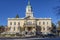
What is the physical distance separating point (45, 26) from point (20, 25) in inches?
419

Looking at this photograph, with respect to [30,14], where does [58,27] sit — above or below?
below

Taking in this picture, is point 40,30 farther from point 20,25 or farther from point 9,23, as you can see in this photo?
point 9,23

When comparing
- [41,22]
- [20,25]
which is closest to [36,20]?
[41,22]

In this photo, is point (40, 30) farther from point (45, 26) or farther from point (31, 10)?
point (31, 10)

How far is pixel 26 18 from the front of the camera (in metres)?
75.5

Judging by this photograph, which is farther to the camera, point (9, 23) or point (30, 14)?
point (30, 14)

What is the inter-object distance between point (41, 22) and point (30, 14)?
7.28m

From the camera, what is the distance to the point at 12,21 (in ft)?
248

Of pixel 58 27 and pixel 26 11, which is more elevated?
pixel 26 11

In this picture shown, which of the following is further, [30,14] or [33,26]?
[30,14]

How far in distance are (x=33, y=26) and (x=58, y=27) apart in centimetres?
1160

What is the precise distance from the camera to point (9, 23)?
75375 millimetres

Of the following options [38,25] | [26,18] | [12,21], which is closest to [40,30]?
[38,25]

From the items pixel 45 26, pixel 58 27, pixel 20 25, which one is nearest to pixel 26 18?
pixel 20 25
